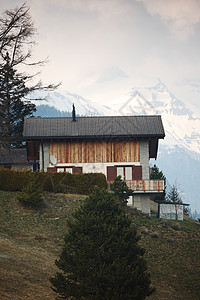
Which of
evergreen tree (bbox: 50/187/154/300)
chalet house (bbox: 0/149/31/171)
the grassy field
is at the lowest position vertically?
the grassy field

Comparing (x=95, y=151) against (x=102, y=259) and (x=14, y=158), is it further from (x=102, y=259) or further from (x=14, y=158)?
(x=102, y=259)

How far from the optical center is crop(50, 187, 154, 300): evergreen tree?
1225cm

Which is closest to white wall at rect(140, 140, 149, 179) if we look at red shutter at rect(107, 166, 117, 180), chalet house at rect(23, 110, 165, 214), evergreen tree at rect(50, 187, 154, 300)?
chalet house at rect(23, 110, 165, 214)

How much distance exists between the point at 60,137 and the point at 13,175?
7.54 metres

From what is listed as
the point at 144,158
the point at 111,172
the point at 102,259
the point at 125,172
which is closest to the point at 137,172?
the point at 125,172

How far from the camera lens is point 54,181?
29.6 metres

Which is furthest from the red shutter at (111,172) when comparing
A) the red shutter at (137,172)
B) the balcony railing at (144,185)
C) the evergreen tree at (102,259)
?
the evergreen tree at (102,259)

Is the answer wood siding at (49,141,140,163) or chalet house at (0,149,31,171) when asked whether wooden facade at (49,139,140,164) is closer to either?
wood siding at (49,141,140,163)

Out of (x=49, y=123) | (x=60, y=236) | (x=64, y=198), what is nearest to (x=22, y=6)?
(x=49, y=123)

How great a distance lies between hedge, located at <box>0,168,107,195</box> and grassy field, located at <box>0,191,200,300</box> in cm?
100

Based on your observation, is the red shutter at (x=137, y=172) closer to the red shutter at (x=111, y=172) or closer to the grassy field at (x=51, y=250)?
the red shutter at (x=111, y=172)

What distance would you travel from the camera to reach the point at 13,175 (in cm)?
2881

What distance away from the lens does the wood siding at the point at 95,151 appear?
3525 cm

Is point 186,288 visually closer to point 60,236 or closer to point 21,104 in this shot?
point 60,236
